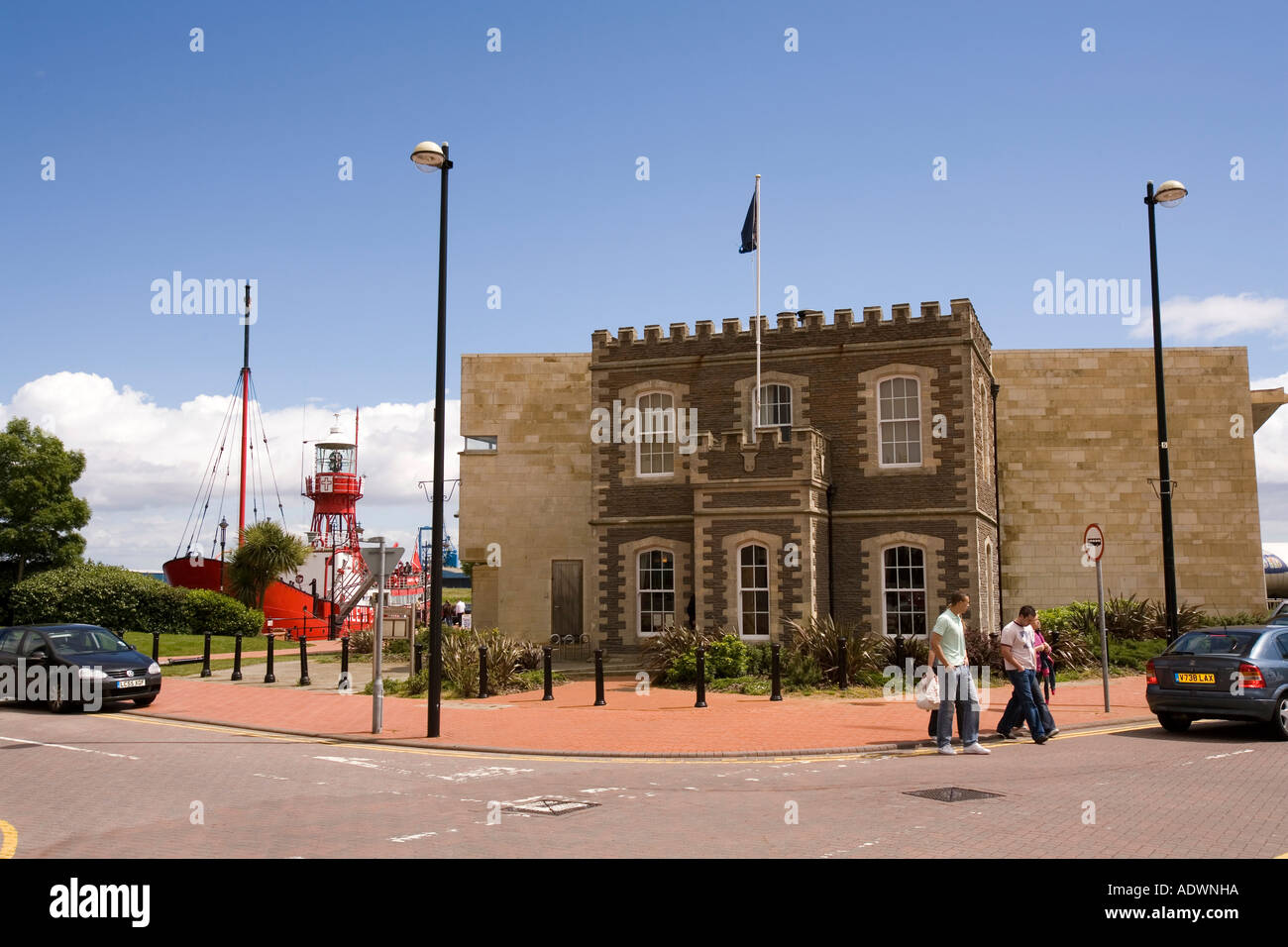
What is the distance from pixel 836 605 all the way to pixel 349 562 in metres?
40.1

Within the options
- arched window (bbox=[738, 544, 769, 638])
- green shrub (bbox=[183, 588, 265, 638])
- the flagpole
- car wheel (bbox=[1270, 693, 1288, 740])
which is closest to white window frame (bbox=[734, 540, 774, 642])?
arched window (bbox=[738, 544, 769, 638])

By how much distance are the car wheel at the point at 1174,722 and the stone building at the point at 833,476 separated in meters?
8.70

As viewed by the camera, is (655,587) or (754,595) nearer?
(754,595)

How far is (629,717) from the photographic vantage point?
15711 mm

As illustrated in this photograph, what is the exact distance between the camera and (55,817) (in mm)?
9031

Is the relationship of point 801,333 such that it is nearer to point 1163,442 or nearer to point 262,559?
point 1163,442

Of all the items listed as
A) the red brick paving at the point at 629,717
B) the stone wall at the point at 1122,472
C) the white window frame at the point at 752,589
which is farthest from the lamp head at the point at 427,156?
the stone wall at the point at 1122,472

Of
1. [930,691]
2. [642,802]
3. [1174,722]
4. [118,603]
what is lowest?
[642,802]

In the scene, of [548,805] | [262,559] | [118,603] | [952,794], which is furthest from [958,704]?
[262,559]

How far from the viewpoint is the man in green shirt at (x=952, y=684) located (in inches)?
483

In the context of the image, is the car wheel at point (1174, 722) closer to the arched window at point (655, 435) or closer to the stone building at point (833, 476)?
the stone building at point (833, 476)

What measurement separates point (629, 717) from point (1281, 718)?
888cm

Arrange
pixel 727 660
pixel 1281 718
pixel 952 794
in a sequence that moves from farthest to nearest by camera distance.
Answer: pixel 727 660, pixel 1281 718, pixel 952 794

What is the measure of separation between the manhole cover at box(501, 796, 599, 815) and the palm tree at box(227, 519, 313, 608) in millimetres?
30130
